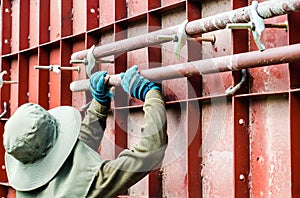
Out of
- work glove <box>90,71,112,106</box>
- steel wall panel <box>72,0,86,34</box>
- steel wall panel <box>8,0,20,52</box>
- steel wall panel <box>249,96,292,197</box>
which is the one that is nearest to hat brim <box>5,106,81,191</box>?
work glove <box>90,71,112,106</box>

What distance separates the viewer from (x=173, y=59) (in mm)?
5004

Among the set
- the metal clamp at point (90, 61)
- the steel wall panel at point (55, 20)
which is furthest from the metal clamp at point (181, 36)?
the steel wall panel at point (55, 20)

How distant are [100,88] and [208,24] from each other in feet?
3.24

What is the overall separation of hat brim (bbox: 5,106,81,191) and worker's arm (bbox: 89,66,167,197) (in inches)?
10.1

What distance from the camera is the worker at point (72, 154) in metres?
4.10

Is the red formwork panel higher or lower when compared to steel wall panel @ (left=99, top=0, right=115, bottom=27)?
lower

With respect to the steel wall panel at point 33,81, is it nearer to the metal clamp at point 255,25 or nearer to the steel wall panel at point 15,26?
the steel wall panel at point 15,26

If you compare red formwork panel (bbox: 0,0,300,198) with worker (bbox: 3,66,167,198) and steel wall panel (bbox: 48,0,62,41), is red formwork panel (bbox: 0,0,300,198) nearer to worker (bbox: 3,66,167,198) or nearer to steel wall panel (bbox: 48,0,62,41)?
steel wall panel (bbox: 48,0,62,41)

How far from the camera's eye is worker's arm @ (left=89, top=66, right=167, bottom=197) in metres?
4.07

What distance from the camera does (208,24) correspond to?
13.9 ft

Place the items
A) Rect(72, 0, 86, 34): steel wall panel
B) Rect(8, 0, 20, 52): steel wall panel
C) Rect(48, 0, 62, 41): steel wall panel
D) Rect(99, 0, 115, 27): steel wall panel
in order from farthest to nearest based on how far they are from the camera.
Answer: Rect(8, 0, 20, 52): steel wall panel
Rect(48, 0, 62, 41): steel wall panel
Rect(72, 0, 86, 34): steel wall panel
Rect(99, 0, 115, 27): steel wall panel

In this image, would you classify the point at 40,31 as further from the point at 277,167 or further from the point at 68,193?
the point at 277,167

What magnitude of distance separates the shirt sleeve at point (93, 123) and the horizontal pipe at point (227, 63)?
0.24 m

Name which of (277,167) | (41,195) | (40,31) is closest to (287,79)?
(277,167)
